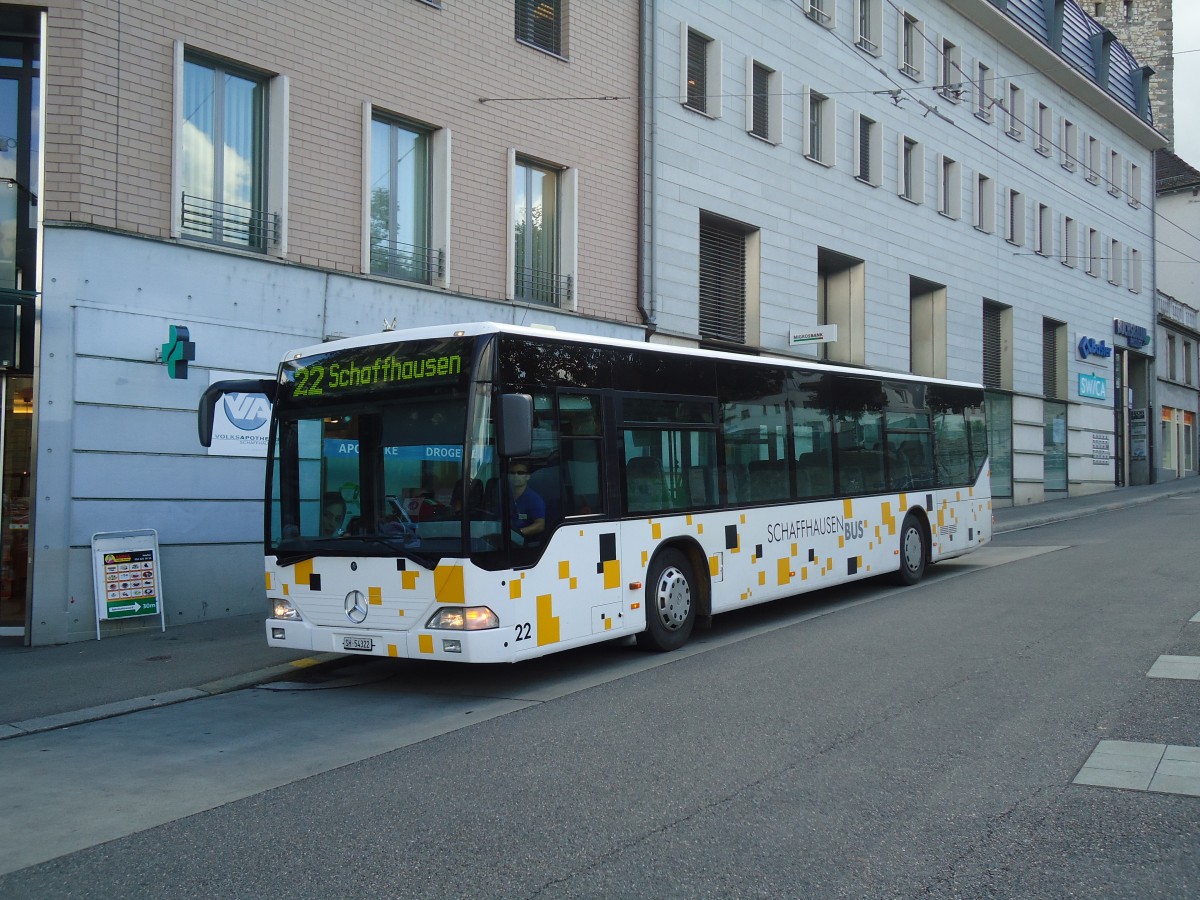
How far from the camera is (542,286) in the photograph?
1720 centimetres

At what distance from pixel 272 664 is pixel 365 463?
2432 mm

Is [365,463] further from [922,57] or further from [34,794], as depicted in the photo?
[922,57]

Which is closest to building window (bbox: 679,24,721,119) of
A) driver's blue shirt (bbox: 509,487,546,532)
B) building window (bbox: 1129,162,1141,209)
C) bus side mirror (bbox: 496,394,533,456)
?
driver's blue shirt (bbox: 509,487,546,532)

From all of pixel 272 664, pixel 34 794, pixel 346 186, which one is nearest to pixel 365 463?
pixel 272 664

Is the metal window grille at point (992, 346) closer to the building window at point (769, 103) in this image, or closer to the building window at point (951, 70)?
the building window at point (951, 70)

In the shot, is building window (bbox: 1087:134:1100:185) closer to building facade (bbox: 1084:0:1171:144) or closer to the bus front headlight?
building facade (bbox: 1084:0:1171:144)

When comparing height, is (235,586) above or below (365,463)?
below

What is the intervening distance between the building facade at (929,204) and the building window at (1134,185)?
0.12m

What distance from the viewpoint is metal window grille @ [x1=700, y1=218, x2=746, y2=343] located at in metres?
21.2

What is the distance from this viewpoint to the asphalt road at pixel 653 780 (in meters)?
4.43

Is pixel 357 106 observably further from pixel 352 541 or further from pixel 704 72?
pixel 704 72

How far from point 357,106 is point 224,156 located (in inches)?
77.5

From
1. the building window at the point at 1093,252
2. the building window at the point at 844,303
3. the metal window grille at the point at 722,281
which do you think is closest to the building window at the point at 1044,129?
the building window at the point at 1093,252

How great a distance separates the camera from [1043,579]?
1402cm
